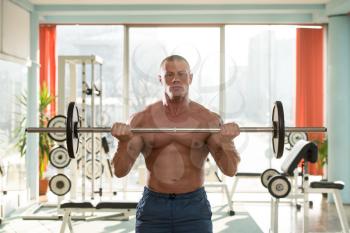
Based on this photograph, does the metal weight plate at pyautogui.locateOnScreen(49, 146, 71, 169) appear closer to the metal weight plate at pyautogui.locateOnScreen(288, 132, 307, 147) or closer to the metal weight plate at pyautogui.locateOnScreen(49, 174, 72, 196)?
the metal weight plate at pyautogui.locateOnScreen(49, 174, 72, 196)

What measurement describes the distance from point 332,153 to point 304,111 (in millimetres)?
1082

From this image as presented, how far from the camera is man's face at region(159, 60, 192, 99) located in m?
2.19

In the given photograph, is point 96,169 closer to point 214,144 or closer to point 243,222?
point 243,222

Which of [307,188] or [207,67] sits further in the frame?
[207,67]

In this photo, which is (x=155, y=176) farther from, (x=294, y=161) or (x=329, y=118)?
(x=329, y=118)

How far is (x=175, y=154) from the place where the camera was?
2307 millimetres

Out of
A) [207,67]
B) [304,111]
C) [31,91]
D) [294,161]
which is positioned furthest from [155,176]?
[304,111]

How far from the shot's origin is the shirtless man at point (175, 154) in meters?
2.20

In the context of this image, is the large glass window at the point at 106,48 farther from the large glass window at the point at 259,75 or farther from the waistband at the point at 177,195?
the waistband at the point at 177,195

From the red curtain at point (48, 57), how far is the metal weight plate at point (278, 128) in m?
5.10

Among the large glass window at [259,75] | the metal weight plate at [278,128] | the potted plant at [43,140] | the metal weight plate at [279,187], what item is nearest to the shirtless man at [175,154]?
the metal weight plate at [278,128]

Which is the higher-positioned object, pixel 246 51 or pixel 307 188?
pixel 246 51

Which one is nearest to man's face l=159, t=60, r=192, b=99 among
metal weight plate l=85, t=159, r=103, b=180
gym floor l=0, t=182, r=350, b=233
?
gym floor l=0, t=182, r=350, b=233

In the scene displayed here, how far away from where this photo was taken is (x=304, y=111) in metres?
6.95
